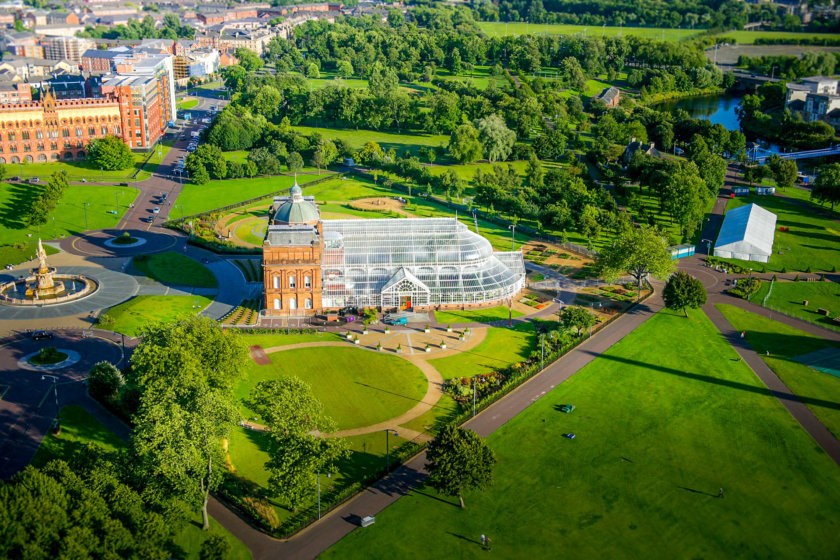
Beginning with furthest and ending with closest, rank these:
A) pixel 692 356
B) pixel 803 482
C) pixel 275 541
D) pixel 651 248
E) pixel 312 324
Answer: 1. pixel 651 248
2. pixel 312 324
3. pixel 692 356
4. pixel 803 482
5. pixel 275 541

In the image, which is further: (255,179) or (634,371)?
(255,179)

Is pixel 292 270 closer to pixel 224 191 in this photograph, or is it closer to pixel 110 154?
pixel 224 191

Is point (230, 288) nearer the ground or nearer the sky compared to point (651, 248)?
nearer the ground

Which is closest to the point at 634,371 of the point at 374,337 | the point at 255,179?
the point at 374,337

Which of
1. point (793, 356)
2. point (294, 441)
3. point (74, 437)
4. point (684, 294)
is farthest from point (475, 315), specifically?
point (74, 437)

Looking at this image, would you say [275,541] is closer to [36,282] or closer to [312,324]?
[312,324]

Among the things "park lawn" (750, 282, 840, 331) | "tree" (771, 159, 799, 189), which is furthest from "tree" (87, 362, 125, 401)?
"tree" (771, 159, 799, 189)

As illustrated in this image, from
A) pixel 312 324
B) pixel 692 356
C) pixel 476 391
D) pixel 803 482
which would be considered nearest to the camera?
pixel 803 482
